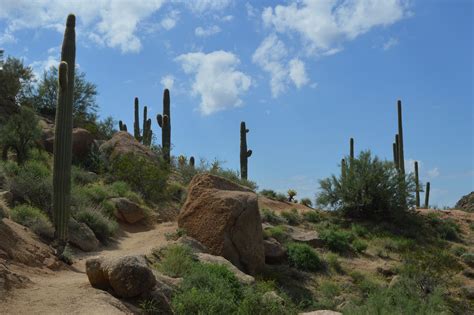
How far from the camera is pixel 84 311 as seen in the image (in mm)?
7500

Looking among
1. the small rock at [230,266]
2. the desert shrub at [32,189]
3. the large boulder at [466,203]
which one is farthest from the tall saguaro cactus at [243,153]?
the small rock at [230,266]

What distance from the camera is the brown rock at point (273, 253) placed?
16.3m

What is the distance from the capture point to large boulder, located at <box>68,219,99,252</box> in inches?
533

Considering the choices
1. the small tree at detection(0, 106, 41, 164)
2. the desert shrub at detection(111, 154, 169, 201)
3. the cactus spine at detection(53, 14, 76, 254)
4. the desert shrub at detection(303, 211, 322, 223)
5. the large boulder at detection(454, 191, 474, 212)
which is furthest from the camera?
the large boulder at detection(454, 191, 474, 212)

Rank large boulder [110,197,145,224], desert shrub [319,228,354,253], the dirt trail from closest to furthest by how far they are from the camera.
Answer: the dirt trail < large boulder [110,197,145,224] < desert shrub [319,228,354,253]

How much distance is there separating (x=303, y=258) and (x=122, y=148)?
35.8ft

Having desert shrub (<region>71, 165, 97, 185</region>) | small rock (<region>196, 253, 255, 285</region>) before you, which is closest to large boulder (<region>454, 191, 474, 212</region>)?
desert shrub (<region>71, 165, 97, 185</region>)

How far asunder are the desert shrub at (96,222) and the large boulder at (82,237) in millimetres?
635

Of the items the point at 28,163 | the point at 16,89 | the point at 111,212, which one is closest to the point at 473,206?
the point at 111,212

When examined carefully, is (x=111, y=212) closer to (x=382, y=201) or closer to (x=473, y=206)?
(x=382, y=201)

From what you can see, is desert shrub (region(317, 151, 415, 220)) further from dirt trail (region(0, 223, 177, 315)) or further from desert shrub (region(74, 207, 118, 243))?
dirt trail (region(0, 223, 177, 315))

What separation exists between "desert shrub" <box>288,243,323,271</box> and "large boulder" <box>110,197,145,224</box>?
5.19 meters

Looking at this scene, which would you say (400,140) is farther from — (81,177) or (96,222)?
(96,222)

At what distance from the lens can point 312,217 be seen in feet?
72.7
